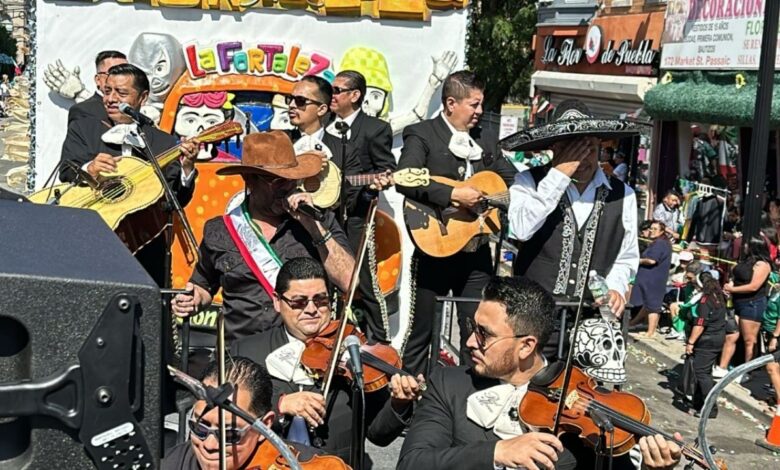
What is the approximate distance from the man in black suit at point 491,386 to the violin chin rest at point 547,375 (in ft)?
0.03

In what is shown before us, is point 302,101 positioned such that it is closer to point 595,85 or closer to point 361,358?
point 361,358

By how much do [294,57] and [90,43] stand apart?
135 cm

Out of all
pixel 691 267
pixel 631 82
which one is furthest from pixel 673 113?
pixel 691 267

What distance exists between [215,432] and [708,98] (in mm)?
13100

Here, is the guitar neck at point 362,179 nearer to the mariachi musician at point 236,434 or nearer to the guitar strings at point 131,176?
the guitar strings at point 131,176

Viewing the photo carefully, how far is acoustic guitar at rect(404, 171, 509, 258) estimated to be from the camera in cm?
539

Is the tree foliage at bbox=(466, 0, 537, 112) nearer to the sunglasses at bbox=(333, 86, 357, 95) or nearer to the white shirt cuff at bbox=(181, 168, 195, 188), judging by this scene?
the sunglasses at bbox=(333, 86, 357, 95)

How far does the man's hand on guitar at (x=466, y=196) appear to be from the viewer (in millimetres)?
5359

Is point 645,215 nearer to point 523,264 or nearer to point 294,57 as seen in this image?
point 294,57

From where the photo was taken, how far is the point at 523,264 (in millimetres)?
4691

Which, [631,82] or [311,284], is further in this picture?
[631,82]

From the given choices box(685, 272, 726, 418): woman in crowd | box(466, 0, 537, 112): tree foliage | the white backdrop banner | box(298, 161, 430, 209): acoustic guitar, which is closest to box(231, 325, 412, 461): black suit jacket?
box(298, 161, 430, 209): acoustic guitar

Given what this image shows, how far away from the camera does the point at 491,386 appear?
3281mm

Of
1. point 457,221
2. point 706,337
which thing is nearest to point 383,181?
point 457,221
